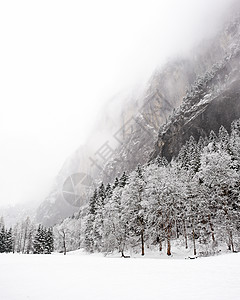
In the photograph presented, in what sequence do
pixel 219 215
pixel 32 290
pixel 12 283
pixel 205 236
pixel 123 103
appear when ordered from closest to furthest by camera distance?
1. pixel 32 290
2. pixel 12 283
3. pixel 219 215
4. pixel 205 236
5. pixel 123 103

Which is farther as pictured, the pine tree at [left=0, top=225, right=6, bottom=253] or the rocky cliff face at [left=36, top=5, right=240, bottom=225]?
the rocky cliff face at [left=36, top=5, right=240, bottom=225]

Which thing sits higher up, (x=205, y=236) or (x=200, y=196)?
(x=200, y=196)

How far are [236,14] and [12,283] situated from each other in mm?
170616

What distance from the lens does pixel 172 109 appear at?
130 m

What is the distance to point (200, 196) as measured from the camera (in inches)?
1006

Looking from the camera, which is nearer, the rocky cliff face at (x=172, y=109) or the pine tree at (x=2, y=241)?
the pine tree at (x=2, y=241)

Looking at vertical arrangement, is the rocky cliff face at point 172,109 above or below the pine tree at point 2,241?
above

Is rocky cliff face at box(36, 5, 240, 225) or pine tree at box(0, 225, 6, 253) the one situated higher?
rocky cliff face at box(36, 5, 240, 225)

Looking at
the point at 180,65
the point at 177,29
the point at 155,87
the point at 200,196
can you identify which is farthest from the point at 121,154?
the point at 177,29

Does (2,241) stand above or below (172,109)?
below

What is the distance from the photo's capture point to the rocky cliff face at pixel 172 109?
7975cm

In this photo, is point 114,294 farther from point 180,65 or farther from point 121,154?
point 180,65

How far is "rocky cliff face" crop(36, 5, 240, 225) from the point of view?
79750mm

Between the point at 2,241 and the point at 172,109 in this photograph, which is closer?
the point at 2,241
